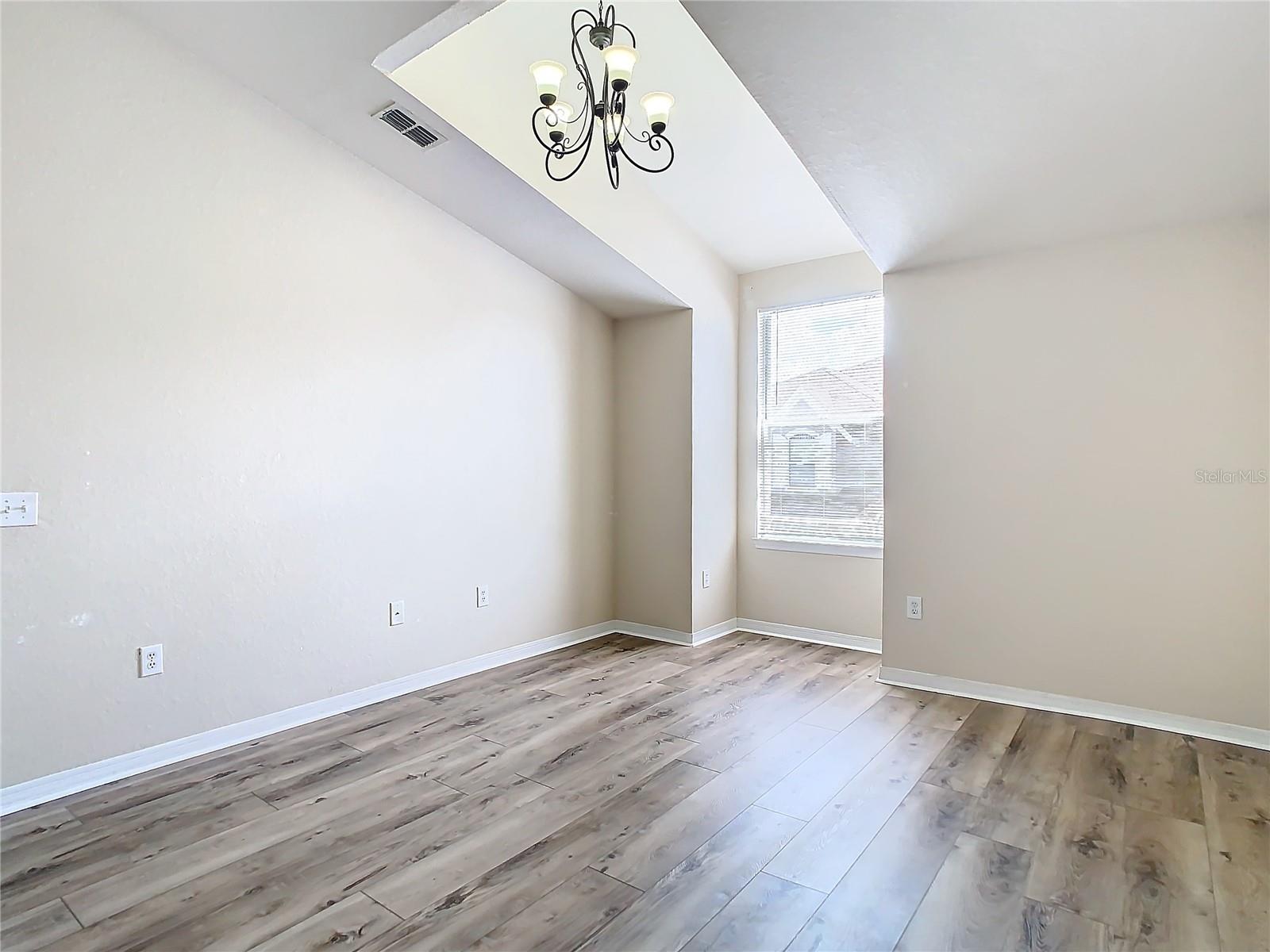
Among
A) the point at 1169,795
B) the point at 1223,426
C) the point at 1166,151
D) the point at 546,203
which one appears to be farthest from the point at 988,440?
the point at 546,203

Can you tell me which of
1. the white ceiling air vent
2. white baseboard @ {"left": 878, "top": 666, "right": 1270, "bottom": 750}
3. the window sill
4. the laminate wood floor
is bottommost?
the laminate wood floor

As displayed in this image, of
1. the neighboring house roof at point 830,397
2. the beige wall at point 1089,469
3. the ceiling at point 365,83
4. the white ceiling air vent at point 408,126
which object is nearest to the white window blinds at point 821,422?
the neighboring house roof at point 830,397

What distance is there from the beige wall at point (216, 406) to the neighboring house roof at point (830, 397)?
6.37 ft

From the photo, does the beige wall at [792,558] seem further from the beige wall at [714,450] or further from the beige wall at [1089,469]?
the beige wall at [1089,469]

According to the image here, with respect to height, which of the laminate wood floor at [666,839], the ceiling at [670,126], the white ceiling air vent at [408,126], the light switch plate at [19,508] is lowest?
the laminate wood floor at [666,839]

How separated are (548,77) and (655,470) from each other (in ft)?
9.08

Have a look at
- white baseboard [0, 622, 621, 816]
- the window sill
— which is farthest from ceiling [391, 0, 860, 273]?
white baseboard [0, 622, 621, 816]

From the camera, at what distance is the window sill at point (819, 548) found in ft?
14.8

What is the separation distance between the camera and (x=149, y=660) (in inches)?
107

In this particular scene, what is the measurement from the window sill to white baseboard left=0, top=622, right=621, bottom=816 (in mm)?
1754

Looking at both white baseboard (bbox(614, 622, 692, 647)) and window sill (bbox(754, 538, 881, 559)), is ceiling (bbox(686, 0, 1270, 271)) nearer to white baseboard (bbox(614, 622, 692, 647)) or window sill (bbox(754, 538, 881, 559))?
window sill (bbox(754, 538, 881, 559))

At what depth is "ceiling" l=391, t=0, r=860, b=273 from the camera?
2943 millimetres

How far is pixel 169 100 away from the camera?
2783 millimetres

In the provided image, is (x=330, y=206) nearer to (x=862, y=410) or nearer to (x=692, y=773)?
(x=692, y=773)
